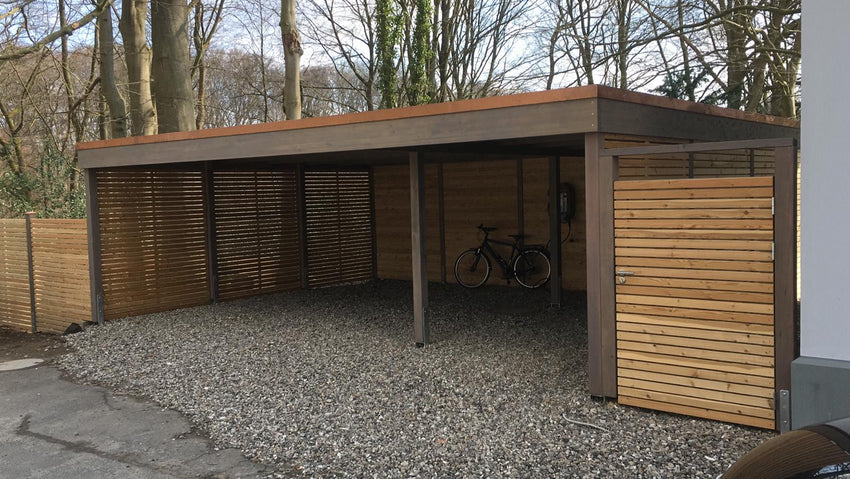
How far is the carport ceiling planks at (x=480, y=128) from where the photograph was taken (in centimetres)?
490

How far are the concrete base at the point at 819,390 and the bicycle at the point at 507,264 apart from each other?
6.16 meters

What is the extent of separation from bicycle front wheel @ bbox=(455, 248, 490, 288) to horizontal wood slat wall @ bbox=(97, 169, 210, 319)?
12.7ft

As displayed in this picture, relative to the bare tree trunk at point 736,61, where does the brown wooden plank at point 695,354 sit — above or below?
below

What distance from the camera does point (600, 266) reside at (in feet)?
16.2

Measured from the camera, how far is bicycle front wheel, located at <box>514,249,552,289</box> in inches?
402

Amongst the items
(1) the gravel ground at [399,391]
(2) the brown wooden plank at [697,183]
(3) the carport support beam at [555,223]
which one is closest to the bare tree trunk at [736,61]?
(3) the carport support beam at [555,223]

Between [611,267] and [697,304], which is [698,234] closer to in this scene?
[697,304]

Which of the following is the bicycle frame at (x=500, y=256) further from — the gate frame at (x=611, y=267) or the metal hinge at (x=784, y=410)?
the metal hinge at (x=784, y=410)

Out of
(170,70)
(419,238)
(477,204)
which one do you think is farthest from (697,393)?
(170,70)

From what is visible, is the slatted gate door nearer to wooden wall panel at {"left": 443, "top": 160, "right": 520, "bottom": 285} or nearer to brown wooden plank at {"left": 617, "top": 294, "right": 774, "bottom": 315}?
brown wooden plank at {"left": 617, "top": 294, "right": 774, "bottom": 315}

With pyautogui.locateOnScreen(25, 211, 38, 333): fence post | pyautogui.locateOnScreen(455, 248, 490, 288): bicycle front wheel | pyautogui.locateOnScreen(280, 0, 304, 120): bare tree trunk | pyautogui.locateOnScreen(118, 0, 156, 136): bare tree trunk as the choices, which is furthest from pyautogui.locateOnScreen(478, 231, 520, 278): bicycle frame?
pyautogui.locateOnScreen(25, 211, 38, 333): fence post

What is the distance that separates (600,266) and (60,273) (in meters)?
7.36

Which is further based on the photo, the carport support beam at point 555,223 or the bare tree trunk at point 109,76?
the bare tree trunk at point 109,76

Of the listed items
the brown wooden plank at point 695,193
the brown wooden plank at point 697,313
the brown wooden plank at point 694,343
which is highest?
the brown wooden plank at point 695,193
